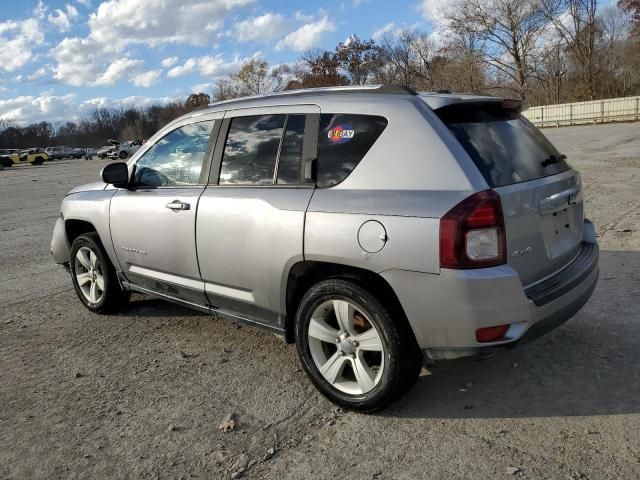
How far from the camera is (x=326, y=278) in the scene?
328cm

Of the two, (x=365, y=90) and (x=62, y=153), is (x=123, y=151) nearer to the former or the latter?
(x=62, y=153)

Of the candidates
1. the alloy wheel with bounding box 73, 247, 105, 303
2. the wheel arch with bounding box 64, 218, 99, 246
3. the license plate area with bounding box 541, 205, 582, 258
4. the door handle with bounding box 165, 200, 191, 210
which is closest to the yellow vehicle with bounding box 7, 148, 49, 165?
the wheel arch with bounding box 64, 218, 99, 246

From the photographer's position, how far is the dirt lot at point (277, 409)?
2.79 metres

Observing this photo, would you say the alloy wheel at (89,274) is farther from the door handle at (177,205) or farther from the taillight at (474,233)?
the taillight at (474,233)

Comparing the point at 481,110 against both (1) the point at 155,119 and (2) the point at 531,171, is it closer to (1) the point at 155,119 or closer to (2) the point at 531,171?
(2) the point at 531,171

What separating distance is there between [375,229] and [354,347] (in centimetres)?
75

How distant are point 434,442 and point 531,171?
1.63m

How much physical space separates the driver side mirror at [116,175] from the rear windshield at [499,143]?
2.73m

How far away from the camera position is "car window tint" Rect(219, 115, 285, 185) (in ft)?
12.1

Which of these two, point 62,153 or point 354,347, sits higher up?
point 62,153

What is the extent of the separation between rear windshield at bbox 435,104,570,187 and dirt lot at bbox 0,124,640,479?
1.32 metres

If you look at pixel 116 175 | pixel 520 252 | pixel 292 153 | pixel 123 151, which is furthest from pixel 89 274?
pixel 123 151

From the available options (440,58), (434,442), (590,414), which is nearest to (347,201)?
(434,442)

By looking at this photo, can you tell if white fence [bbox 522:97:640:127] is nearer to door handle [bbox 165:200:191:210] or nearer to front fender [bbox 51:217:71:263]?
front fender [bbox 51:217:71:263]
